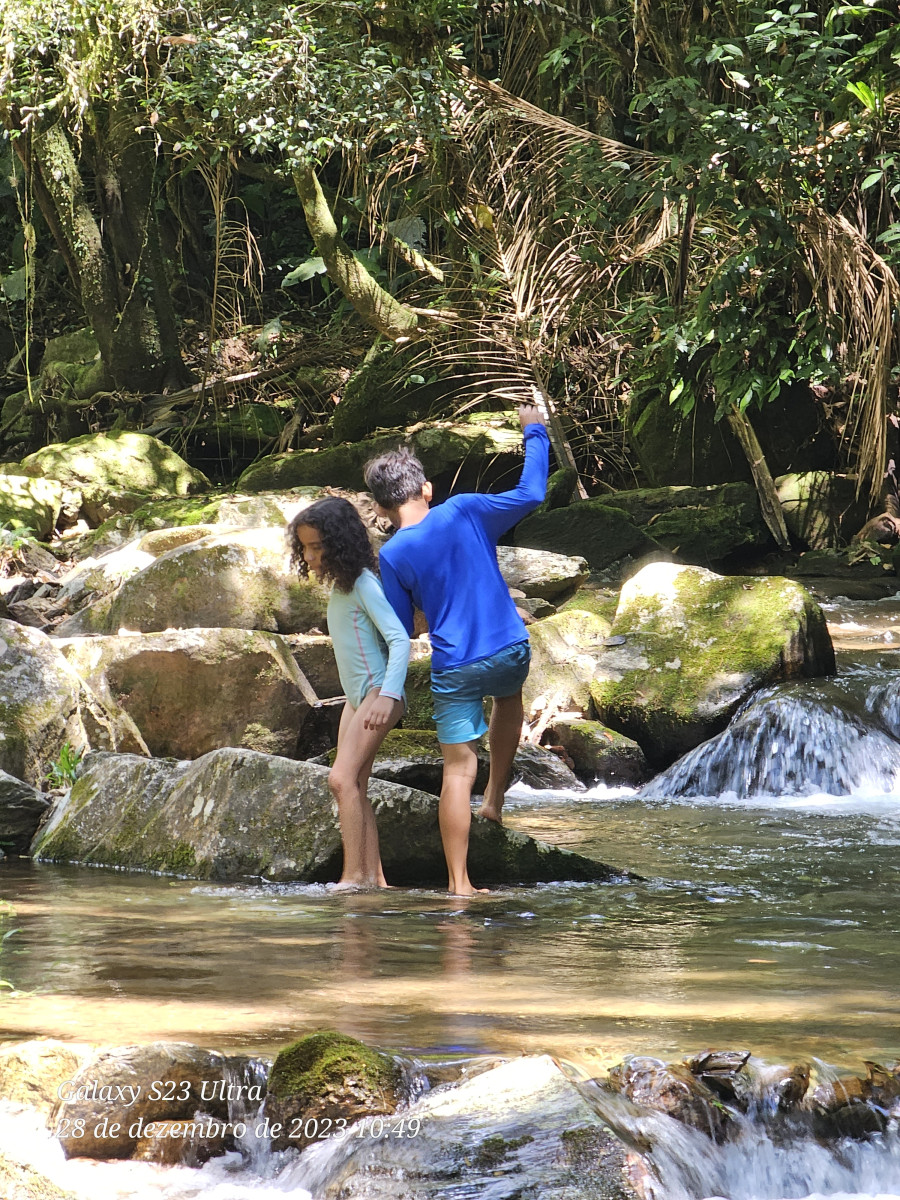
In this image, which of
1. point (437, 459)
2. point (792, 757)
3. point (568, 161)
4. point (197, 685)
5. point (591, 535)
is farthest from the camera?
point (437, 459)

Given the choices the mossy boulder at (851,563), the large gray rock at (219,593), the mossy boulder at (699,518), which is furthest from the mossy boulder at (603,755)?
the mossy boulder at (851,563)

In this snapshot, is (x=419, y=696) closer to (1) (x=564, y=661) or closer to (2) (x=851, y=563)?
(1) (x=564, y=661)

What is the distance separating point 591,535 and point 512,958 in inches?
373

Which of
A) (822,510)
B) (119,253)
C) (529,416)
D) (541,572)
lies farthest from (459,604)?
(119,253)

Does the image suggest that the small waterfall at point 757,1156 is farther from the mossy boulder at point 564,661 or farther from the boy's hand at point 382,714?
the mossy boulder at point 564,661

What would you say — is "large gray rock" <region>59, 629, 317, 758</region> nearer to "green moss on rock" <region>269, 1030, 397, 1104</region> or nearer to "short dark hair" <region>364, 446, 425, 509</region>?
"short dark hair" <region>364, 446, 425, 509</region>

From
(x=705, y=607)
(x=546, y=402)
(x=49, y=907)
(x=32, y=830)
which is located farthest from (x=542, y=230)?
(x=49, y=907)

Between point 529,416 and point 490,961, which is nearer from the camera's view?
point 490,961

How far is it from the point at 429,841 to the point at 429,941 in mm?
1129

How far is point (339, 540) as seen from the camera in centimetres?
513

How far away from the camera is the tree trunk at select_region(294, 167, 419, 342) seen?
1509 centimetres

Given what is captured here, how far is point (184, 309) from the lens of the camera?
20172mm

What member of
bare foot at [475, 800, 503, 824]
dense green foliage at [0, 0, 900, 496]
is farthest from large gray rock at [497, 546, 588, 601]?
bare foot at [475, 800, 503, 824]

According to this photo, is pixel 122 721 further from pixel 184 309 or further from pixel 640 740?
pixel 184 309
